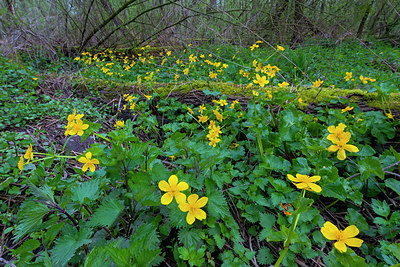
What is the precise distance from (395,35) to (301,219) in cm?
1310

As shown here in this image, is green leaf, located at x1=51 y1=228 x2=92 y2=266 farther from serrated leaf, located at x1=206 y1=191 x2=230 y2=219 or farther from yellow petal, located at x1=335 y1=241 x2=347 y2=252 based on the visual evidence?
yellow petal, located at x1=335 y1=241 x2=347 y2=252

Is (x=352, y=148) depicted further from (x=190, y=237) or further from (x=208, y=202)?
(x=190, y=237)

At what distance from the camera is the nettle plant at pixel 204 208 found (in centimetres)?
84

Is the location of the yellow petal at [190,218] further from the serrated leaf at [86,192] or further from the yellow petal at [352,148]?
the yellow petal at [352,148]

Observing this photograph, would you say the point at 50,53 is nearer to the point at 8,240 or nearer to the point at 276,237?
the point at 8,240

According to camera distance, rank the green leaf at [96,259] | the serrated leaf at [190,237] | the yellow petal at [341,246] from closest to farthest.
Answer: the green leaf at [96,259]
the yellow petal at [341,246]
the serrated leaf at [190,237]

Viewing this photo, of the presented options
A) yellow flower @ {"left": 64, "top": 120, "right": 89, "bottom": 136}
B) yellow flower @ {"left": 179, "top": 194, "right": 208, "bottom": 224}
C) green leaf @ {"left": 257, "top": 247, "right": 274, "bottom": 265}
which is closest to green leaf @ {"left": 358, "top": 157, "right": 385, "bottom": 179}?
green leaf @ {"left": 257, "top": 247, "right": 274, "bottom": 265}

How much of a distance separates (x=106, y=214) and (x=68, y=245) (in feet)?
0.59

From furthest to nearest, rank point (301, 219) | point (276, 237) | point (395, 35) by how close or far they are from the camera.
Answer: point (395, 35) < point (301, 219) < point (276, 237)

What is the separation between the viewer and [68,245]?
829mm

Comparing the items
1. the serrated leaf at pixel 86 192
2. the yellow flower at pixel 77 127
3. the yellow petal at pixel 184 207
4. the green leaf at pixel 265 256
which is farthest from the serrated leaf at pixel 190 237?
the yellow flower at pixel 77 127

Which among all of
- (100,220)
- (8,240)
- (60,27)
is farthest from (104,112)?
(60,27)

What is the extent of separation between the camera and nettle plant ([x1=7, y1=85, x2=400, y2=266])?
0.84m

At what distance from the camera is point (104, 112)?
2992mm
